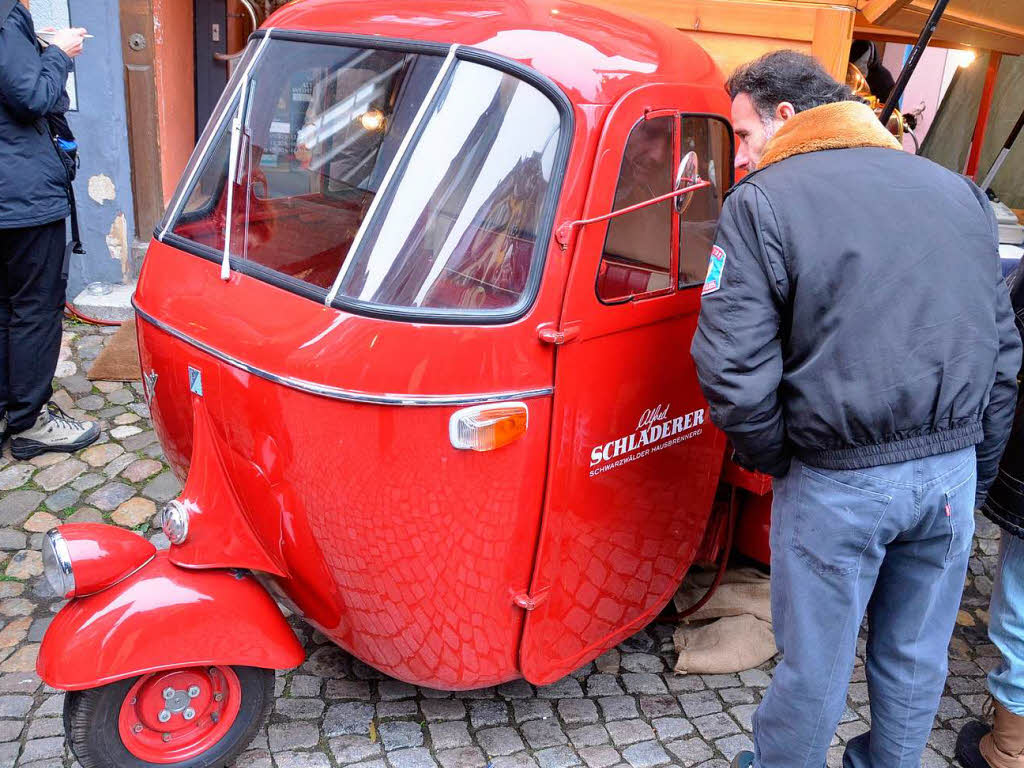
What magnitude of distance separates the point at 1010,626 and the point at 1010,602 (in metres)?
0.07

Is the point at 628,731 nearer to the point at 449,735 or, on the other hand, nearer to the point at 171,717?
the point at 449,735

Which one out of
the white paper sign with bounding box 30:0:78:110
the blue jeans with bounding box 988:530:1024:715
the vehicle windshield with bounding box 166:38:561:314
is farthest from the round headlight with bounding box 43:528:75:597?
the white paper sign with bounding box 30:0:78:110

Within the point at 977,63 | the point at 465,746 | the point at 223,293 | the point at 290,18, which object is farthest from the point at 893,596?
the point at 977,63

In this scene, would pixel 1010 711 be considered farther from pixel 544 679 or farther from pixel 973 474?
pixel 544 679

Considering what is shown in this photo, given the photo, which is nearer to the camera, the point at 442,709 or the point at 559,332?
the point at 559,332

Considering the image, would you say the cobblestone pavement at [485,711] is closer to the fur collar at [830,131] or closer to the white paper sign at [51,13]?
the fur collar at [830,131]

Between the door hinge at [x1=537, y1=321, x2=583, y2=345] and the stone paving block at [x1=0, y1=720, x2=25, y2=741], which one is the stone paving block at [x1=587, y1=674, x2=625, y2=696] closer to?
the door hinge at [x1=537, y1=321, x2=583, y2=345]

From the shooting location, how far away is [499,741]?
111 inches

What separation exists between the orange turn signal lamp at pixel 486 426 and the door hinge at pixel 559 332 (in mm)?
178

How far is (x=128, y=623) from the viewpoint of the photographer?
2.28 meters

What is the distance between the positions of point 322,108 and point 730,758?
2.32 meters

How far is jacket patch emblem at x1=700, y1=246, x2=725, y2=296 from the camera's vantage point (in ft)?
7.07

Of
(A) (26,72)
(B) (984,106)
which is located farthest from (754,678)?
(B) (984,106)

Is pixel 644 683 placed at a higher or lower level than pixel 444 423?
lower
